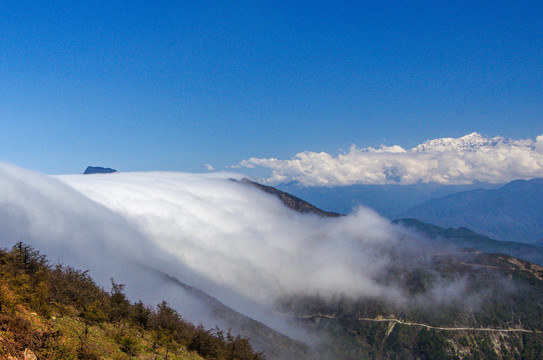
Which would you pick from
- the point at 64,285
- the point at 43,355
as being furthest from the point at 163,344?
the point at 43,355

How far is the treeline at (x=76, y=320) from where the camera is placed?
17312mm

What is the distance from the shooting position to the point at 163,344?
1575 inches

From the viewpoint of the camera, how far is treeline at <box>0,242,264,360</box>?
17.3 metres

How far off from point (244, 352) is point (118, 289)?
25980 mm

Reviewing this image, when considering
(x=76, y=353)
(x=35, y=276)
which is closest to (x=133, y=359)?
(x=76, y=353)

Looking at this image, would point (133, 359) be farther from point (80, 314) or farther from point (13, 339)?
point (13, 339)

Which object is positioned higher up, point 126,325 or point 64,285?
point 64,285

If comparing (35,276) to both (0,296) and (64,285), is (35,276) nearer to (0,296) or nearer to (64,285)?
(64,285)

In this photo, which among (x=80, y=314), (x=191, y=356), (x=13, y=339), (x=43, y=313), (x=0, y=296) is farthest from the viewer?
(x=191, y=356)

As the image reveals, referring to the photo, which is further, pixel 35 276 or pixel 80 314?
pixel 35 276

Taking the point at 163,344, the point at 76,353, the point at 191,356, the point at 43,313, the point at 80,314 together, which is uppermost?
the point at 76,353

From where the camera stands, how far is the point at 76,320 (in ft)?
110

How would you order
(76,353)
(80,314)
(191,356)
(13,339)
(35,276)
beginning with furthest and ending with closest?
(191,356)
(35,276)
(80,314)
(76,353)
(13,339)

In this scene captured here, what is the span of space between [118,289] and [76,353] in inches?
1564
